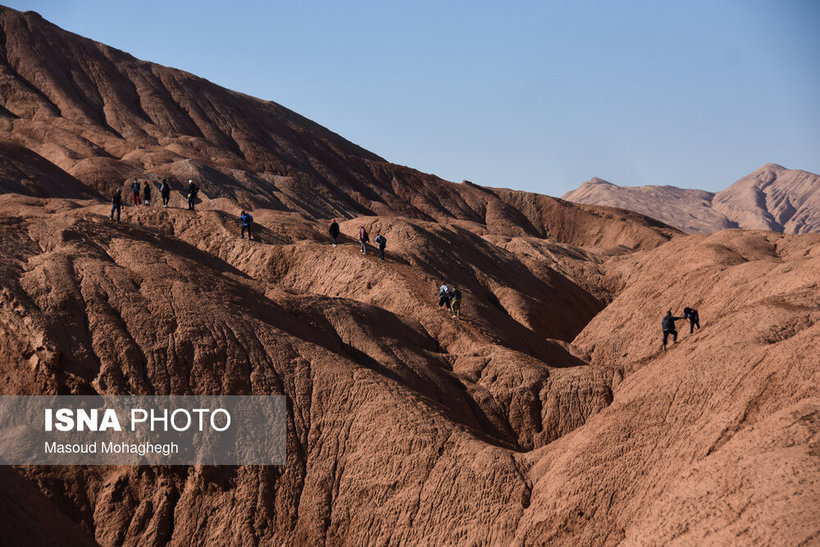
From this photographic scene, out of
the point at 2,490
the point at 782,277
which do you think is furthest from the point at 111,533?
the point at 782,277

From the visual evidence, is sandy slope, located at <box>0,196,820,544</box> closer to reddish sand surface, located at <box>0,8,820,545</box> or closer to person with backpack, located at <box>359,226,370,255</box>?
reddish sand surface, located at <box>0,8,820,545</box>

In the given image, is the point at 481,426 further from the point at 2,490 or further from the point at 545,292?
the point at 545,292

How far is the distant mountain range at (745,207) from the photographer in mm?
170625

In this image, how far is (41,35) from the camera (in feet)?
266

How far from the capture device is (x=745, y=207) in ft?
607

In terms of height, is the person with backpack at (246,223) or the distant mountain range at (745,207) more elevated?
→ the distant mountain range at (745,207)

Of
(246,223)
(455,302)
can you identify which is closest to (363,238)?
(246,223)

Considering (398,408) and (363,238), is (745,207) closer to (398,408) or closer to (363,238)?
(363,238)

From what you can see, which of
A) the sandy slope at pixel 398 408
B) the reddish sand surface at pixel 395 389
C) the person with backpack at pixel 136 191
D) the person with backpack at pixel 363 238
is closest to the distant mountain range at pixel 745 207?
the reddish sand surface at pixel 395 389

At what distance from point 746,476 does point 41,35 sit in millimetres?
81411

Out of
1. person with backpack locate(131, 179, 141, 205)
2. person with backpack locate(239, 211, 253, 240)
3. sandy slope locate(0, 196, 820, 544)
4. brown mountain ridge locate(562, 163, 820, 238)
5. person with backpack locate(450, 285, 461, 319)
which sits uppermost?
brown mountain ridge locate(562, 163, 820, 238)

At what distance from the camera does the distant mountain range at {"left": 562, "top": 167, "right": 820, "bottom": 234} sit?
17062cm


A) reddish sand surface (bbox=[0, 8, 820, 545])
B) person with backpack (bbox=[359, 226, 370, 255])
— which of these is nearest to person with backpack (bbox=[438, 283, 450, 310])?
reddish sand surface (bbox=[0, 8, 820, 545])

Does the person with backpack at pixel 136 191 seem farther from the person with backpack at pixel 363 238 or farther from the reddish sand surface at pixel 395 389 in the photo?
the person with backpack at pixel 363 238
